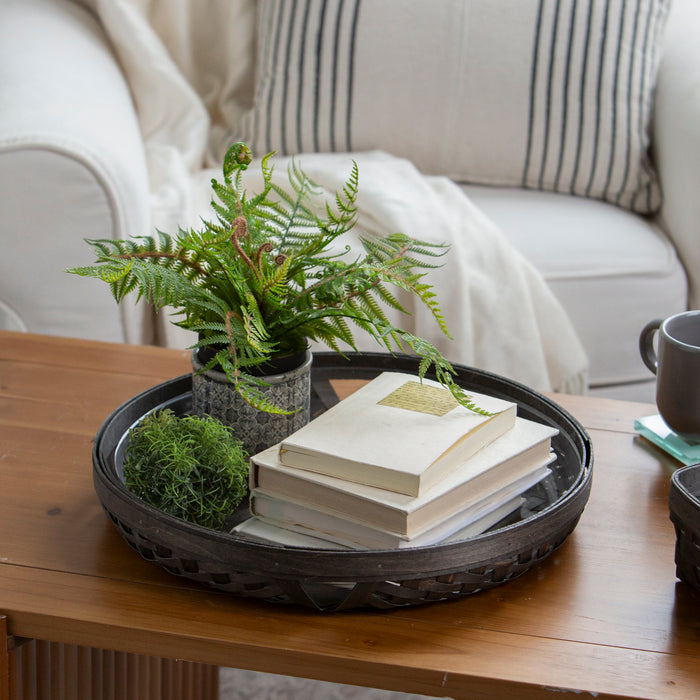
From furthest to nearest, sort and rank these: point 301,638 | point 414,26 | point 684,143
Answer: point 414,26
point 684,143
point 301,638

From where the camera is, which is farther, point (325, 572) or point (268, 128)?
point (268, 128)

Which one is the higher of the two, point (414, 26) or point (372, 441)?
point (414, 26)

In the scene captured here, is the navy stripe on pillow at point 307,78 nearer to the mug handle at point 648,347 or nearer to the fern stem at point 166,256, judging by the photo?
the mug handle at point 648,347

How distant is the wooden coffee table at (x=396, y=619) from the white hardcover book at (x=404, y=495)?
6cm

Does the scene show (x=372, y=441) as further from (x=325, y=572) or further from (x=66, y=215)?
(x=66, y=215)

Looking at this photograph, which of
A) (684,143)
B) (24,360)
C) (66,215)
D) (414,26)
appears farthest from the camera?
(414,26)

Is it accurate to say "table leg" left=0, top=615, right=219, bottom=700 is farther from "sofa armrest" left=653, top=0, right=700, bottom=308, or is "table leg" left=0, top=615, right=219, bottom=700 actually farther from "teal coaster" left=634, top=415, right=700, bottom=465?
"sofa armrest" left=653, top=0, right=700, bottom=308

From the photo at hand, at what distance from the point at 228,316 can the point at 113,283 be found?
84 mm

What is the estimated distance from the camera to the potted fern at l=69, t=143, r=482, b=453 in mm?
616

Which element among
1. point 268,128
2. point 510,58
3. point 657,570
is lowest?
point 657,570

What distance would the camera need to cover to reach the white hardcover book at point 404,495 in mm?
551

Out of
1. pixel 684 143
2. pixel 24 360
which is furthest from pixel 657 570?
pixel 684 143

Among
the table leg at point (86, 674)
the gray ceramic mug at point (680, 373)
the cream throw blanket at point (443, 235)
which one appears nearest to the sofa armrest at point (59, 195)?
the cream throw blanket at point (443, 235)

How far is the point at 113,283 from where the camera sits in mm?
607
